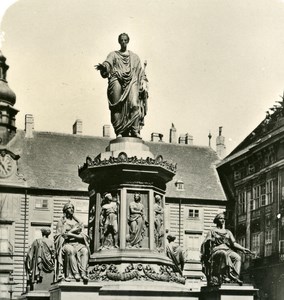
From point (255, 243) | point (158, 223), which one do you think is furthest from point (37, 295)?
point (255, 243)

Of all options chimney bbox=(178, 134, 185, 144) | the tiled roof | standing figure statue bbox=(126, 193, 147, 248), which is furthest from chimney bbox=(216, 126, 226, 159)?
standing figure statue bbox=(126, 193, 147, 248)

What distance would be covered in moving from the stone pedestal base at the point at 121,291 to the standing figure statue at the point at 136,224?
763mm

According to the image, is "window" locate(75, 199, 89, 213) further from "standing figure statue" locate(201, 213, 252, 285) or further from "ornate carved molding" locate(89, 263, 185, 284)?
"ornate carved molding" locate(89, 263, 185, 284)

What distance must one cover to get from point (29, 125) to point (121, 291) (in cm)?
4270

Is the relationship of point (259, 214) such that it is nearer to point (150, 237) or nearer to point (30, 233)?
point (30, 233)

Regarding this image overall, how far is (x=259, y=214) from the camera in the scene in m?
48.1

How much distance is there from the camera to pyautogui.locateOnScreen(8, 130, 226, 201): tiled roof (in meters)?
51.2

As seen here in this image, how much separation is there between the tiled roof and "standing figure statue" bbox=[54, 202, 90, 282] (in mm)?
37972

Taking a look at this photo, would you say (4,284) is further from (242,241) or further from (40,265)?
(40,265)

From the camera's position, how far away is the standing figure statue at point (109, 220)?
13.1 metres

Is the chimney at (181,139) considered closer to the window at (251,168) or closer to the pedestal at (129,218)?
the window at (251,168)

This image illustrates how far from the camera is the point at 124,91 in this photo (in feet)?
45.9

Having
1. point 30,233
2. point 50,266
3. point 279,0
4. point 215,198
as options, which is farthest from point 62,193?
point 50,266

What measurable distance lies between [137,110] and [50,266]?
3.40m
